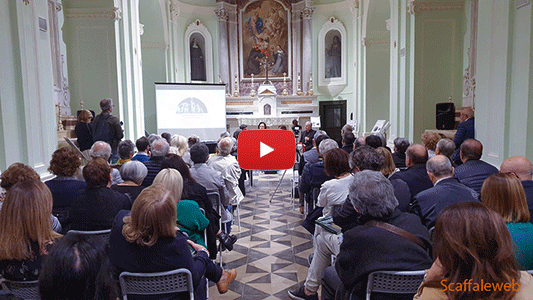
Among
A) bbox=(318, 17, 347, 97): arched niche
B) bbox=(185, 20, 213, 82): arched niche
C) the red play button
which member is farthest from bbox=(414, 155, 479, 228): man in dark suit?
bbox=(185, 20, 213, 82): arched niche

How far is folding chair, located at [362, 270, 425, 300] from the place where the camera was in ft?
6.23

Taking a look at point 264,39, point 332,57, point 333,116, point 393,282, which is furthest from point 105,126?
point 264,39

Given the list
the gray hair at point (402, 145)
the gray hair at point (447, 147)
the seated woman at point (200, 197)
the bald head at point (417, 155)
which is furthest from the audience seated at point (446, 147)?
the seated woman at point (200, 197)

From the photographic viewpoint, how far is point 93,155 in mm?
4508

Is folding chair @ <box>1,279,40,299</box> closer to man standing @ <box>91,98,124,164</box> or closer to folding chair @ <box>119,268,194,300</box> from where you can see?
folding chair @ <box>119,268,194,300</box>

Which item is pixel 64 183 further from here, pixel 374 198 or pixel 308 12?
pixel 308 12

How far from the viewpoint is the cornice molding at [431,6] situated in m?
7.79

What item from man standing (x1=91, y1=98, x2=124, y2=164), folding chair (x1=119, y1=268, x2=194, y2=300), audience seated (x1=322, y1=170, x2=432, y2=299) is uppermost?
man standing (x1=91, y1=98, x2=124, y2=164)

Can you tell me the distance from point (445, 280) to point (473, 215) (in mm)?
237

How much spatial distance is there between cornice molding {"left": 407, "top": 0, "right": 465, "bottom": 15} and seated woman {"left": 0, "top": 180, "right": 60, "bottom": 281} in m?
7.78

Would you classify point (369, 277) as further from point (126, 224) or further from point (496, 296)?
point (126, 224)

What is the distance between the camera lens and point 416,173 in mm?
3691

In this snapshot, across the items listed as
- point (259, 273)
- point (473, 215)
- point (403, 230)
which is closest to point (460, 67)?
point (259, 273)

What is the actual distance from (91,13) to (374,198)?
746 cm
